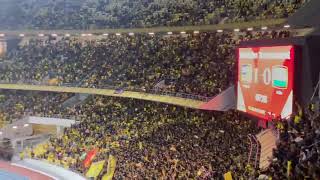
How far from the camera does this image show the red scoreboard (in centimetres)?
1179

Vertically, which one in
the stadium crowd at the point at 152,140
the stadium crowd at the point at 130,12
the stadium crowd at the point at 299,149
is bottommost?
the stadium crowd at the point at 152,140

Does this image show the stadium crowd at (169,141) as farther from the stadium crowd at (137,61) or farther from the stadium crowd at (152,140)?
the stadium crowd at (137,61)

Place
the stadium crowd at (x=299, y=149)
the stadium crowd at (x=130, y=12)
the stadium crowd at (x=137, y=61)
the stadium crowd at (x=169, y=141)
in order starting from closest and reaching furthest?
1. the stadium crowd at (x=299, y=149)
2. the stadium crowd at (x=169, y=141)
3. the stadium crowd at (x=137, y=61)
4. the stadium crowd at (x=130, y=12)

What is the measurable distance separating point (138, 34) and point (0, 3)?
15298 millimetres

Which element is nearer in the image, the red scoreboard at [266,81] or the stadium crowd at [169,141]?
the stadium crowd at [169,141]

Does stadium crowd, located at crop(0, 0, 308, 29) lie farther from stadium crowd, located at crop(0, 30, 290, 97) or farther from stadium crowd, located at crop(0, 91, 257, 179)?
stadium crowd, located at crop(0, 91, 257, 179)

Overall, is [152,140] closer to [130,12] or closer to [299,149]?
[299,149]

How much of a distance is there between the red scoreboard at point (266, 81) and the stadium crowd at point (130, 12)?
4.75 metres

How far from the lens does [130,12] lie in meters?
27.9

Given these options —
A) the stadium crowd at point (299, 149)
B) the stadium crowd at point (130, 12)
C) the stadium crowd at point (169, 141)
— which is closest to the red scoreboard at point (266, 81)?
the stadium crowd at point (169, 141)

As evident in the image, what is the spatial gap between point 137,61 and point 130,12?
15.6 feet

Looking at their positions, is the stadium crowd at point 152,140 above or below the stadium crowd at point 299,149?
below

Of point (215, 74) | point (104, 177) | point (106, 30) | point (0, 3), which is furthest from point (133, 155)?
point (0, 3)

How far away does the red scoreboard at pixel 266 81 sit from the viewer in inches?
464
